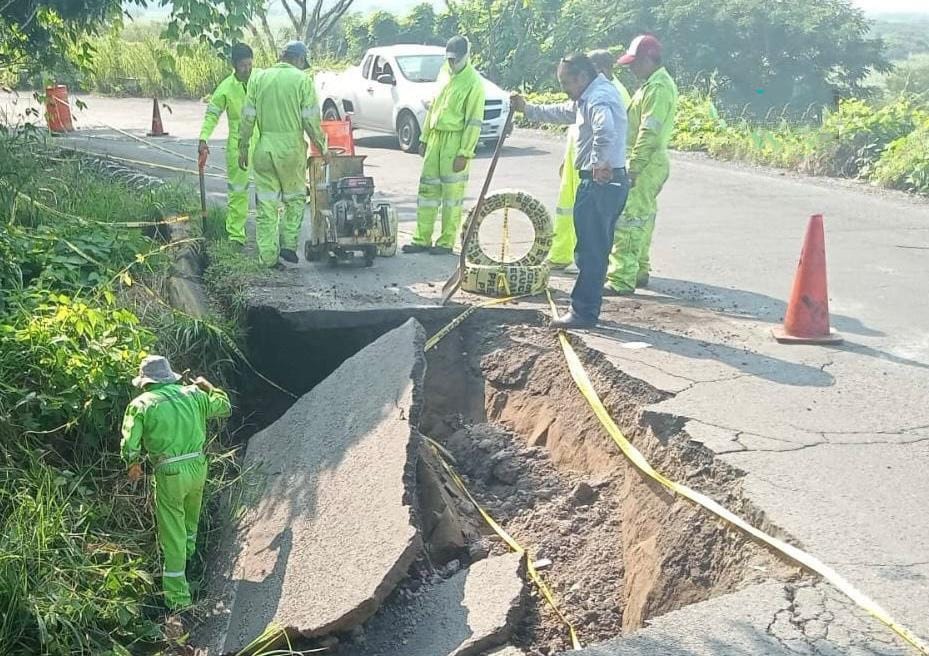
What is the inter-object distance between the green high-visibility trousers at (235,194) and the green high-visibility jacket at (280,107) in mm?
772

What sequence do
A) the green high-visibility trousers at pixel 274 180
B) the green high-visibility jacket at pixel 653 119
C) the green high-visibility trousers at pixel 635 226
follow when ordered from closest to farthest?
the green high-visibility jacket at pixel 653 119, the green high-visibility trousers at pixel 635 226, the green high-visibility trousers at pixel 274 180

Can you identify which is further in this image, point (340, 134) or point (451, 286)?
point (340, 134)

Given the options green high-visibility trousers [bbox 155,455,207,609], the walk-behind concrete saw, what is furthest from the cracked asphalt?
green high-visibility trousers [bbox 155,455,207,609]

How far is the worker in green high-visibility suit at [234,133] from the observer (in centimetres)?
938

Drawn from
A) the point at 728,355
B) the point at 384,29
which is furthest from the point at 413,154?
the point at 384,29

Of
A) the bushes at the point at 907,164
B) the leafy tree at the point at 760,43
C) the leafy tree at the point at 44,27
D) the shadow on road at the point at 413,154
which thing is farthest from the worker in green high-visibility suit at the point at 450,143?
the leafy tree at the point at 760,43

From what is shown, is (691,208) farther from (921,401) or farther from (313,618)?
(313,618)

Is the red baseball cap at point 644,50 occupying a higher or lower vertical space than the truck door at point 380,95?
higher

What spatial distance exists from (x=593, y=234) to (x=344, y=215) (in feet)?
8.77

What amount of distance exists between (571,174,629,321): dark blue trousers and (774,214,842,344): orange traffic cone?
4.47 feet

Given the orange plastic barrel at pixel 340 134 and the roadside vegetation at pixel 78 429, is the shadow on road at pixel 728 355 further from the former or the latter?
the orange plastic barrel at pixel 340 134

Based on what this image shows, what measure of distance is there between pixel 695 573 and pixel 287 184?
5.56 meters

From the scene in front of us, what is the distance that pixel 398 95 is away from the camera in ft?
57.3

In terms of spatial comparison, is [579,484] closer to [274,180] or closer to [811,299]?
[811,299]
